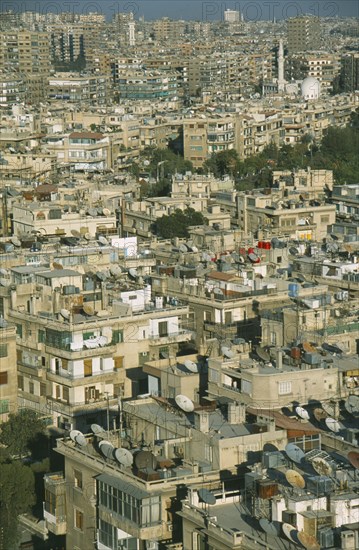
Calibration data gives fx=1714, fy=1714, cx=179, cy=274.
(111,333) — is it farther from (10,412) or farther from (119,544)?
(119,544)

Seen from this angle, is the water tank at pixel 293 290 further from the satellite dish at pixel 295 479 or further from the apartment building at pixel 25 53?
the apartment building at pixel 25 53

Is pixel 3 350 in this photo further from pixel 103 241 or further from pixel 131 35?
pixel 131 35

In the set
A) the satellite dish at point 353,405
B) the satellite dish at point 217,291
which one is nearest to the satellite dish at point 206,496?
the satellite dish at point 353,405

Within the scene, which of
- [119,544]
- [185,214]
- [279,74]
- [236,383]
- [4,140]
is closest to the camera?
[119,544]

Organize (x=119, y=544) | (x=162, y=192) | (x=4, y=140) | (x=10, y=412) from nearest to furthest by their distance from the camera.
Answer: (x=119, y=544)
(x=10, y=412)
(x=162, y=192)
(x=4, y=140)

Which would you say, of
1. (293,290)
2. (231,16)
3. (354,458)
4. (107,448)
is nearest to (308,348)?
(107,448)

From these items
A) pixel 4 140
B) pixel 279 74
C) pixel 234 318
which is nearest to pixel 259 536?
pixel 234 318
